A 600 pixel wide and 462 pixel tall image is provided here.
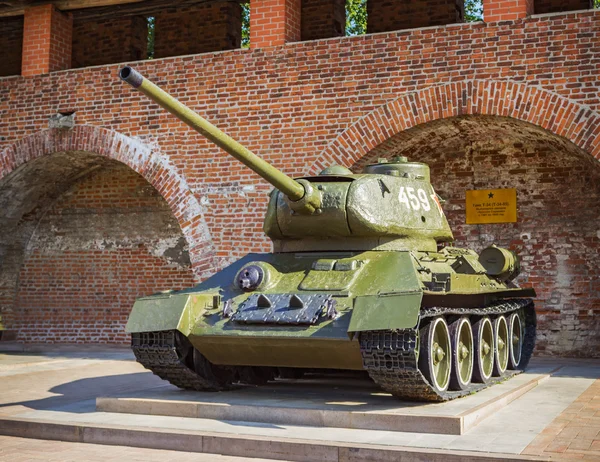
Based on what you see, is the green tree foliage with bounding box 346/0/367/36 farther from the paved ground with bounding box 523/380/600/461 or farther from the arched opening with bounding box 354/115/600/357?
the paved ground with bounding box 523/380/600/461

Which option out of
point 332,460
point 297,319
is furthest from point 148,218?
point 332,460

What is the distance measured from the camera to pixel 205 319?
768 centimetres

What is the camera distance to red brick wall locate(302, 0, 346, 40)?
1460 centimetres

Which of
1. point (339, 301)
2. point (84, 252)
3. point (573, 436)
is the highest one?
point (84, 252)

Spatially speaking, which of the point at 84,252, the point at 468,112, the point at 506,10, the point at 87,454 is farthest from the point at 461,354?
the point at 84,252

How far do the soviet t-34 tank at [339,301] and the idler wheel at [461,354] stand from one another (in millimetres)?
13

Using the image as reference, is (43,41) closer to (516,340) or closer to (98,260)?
(98,260)

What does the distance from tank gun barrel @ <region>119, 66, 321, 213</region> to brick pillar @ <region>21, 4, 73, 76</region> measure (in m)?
7.13

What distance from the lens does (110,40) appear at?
16.1m

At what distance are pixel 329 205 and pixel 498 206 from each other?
5.33 meters

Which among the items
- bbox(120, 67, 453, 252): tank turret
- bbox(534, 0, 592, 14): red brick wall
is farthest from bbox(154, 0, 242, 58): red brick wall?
bbox(120, 67, 453, 252): tank turret

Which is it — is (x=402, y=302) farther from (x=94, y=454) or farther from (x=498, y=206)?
(x=498, y=206)

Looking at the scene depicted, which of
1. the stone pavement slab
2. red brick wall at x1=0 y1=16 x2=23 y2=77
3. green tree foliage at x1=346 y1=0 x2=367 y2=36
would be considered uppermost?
green tree foliage at x1=346 y1=0 x2=367 y2=36

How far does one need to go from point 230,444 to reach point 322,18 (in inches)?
398
